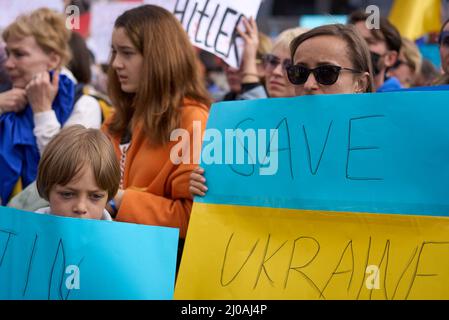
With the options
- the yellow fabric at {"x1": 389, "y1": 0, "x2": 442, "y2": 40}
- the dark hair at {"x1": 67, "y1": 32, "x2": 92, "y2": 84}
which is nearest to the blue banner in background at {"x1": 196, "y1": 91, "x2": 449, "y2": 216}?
the dark hair at {"x1": 67, "y1": 32, "x2": 92, "y2": 84}

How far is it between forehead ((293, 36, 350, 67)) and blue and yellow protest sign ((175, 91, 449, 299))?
26 centimetres

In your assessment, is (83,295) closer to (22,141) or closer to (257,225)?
(257,225)

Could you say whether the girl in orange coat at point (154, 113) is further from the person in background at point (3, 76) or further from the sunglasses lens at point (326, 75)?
the person in background at point (3, 76)

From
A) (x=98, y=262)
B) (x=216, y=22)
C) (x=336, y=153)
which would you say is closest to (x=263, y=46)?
(x=216, y=22)

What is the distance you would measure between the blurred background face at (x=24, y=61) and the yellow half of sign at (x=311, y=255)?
1.92 meters

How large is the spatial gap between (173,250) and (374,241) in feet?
1.90

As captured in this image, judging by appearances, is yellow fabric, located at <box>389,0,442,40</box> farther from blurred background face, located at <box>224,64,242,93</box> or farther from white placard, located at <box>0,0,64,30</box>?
white placard, located at <box>0,0,64,30</box>

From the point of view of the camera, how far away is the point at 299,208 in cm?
267

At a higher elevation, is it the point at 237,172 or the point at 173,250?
the point at 237,172

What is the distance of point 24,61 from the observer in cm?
446

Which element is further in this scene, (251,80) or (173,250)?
(251,80)

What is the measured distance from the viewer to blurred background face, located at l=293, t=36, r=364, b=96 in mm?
2965

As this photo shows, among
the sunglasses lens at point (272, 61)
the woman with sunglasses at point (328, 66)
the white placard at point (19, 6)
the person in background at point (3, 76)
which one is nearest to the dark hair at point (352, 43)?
the woman with sunglasses at point (328, 66)
